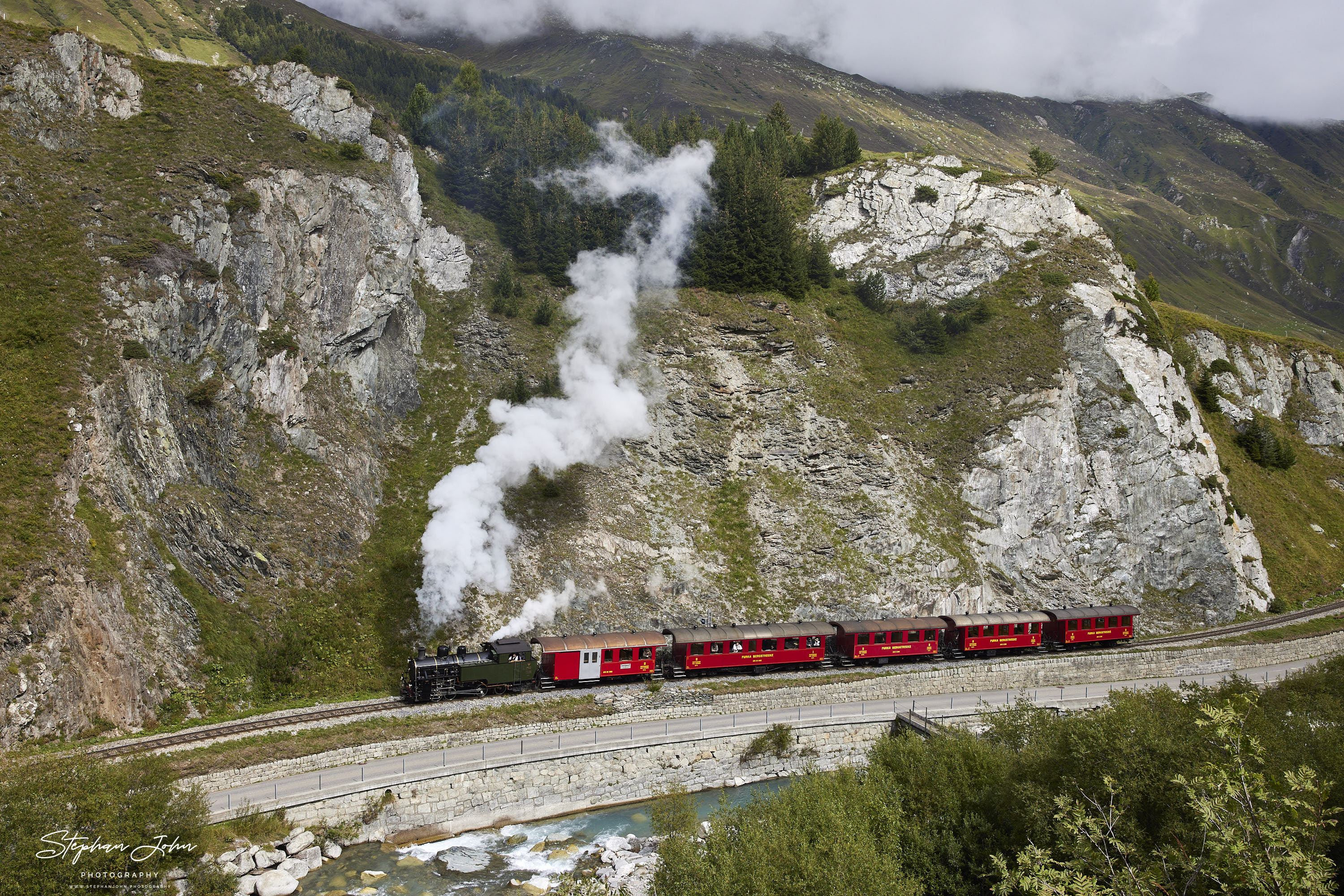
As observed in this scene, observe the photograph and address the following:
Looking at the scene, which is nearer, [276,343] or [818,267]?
[276,343]

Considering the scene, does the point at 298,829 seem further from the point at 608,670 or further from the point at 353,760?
the point at 608,670

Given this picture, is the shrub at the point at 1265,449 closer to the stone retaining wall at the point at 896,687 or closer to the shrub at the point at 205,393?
the stone retaining wall at the point at 896,687

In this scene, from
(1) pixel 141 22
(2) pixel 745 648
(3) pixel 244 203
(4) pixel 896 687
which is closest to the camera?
Result: (2) pixel 745 648

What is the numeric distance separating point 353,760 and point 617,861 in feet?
37.6

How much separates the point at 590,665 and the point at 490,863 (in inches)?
462

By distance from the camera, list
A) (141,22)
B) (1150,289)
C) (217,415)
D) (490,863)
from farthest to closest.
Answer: (141,22) → (1150,289) → (217,415) → (490,863)

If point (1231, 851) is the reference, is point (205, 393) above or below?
above

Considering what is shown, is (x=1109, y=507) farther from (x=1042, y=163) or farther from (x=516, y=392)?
(x=1042, y=163)

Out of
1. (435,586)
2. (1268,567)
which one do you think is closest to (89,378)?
(435,586)

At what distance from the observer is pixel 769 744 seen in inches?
1432

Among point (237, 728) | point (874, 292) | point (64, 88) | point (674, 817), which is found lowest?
point (674, 817)

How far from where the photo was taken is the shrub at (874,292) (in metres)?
71.7

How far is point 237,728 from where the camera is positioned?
31.3 meters

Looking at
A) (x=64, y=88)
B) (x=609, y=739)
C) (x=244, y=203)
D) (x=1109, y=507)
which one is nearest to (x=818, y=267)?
(x=1109, y=507)
